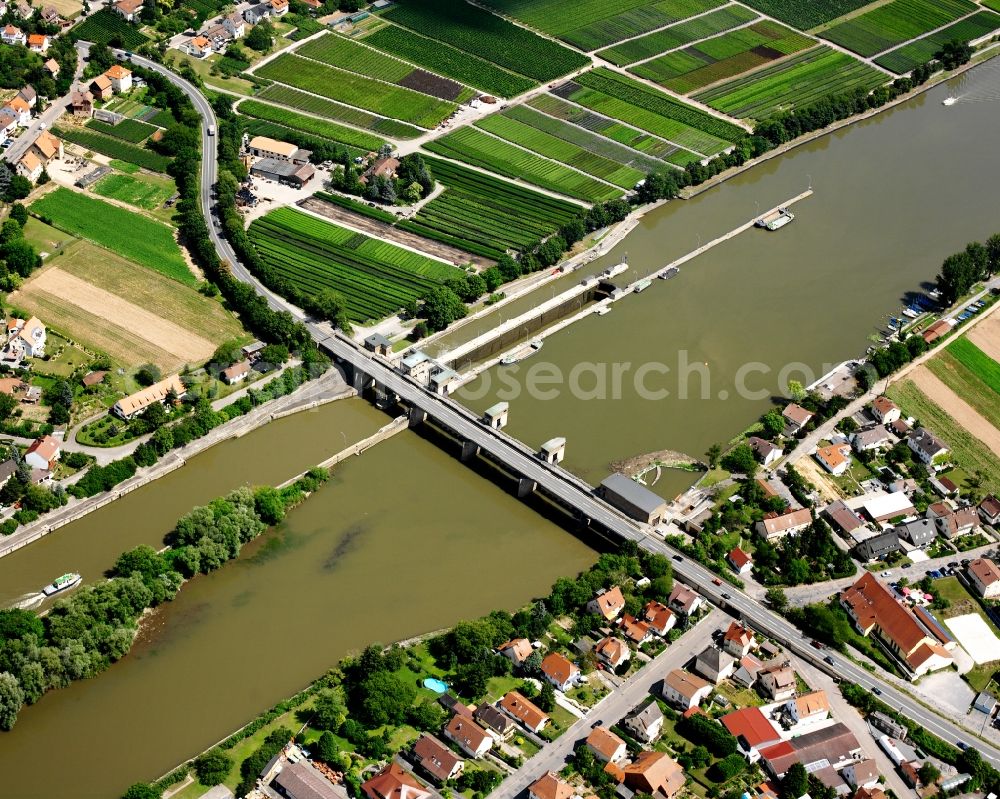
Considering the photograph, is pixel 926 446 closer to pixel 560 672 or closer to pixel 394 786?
pixel 560 672

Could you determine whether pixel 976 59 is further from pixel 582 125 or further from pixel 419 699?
pixel 419 699

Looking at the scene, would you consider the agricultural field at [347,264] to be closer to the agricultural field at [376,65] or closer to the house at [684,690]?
the agricultural field at [376,65]

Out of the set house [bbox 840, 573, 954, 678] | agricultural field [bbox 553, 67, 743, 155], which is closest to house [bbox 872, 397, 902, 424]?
house [bbox 840, 573, 954, 678]

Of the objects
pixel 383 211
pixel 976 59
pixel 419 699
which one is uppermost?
pixel 976 59

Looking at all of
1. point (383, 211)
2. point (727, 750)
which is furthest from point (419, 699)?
point (383, 211)

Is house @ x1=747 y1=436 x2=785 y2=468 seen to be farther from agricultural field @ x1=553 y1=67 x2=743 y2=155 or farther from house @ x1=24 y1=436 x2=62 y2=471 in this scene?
house @ x1=24 y1=436 x2=62 y2=471

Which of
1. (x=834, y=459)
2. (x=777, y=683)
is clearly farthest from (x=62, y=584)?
(x=834, y=459)
